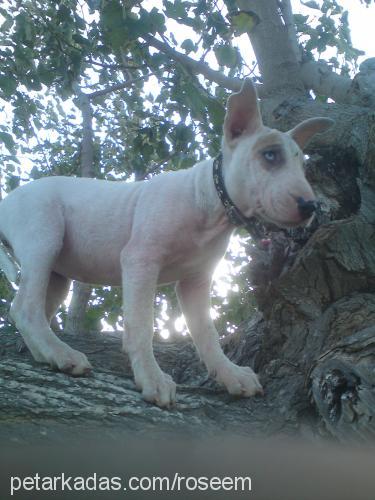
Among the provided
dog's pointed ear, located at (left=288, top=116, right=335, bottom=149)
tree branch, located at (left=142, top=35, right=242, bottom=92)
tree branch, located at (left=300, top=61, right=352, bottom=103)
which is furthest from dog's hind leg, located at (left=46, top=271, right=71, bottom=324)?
tree branch, located at (left=300, top=61, right=352, bottom=103)

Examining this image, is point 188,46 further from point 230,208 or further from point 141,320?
point 141,320

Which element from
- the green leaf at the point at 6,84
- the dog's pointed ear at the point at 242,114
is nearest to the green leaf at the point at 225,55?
the dog's pointed ear at the point at 242,114

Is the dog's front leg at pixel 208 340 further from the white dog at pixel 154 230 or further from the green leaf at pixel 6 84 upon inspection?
the green leaf at pixel 6 84

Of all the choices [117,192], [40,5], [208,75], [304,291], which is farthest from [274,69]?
[40,5]

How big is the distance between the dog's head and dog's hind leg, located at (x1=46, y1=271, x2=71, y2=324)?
1483 millimetres

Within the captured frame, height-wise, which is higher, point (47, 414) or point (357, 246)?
point (357, 246)

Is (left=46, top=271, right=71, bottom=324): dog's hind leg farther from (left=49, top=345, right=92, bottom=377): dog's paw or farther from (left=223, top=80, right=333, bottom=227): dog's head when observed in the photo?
(left=223, top=80, right=333, bottom=227): dog's head

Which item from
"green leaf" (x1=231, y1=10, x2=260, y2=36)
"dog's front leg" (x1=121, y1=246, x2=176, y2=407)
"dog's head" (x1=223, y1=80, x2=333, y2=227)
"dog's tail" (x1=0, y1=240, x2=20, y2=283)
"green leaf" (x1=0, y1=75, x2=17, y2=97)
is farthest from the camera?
"green leaf" (x1=0, y1=75, x2=17, y2=97)

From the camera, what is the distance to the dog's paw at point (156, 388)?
2.81 meters

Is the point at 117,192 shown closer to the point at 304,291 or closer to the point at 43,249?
the point at 43,249

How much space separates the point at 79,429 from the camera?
2305 mm

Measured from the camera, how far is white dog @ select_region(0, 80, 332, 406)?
3.15 metres

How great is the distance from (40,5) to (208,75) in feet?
7.97

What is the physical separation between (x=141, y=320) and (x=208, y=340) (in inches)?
21.8
